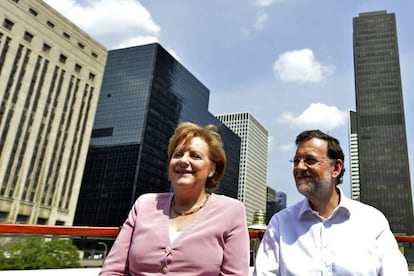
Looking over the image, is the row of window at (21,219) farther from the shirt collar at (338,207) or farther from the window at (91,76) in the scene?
the shirt collar at (338,207)

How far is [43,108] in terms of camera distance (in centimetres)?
4512

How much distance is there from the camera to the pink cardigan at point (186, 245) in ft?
5.50

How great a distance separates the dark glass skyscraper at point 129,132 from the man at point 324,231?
58.0 metres

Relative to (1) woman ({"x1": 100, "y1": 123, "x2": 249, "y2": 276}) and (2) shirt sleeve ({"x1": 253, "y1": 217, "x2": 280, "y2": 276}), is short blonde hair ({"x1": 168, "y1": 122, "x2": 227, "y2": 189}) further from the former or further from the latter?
(2) shirt sleeve ({"x1": 253, "y1": 217, "x2": 280, "y2": 276})

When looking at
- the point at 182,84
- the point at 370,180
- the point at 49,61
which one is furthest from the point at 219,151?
the point at 370,180

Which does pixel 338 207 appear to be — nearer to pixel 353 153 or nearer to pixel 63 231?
pixel 63 231

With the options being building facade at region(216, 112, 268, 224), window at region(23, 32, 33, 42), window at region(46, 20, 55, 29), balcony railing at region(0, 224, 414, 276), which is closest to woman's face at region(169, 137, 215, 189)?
balcony railing at region(0, 224, 414, 276)

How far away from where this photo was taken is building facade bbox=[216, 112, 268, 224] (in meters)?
132

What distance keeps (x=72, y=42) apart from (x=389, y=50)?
9348 cm

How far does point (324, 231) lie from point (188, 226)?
87 cm

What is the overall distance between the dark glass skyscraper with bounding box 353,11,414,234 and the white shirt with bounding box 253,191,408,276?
95831 mm

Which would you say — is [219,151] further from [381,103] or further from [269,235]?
[381,103]

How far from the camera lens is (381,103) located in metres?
90.4

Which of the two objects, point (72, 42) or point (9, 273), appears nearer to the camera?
point (9, 273)
